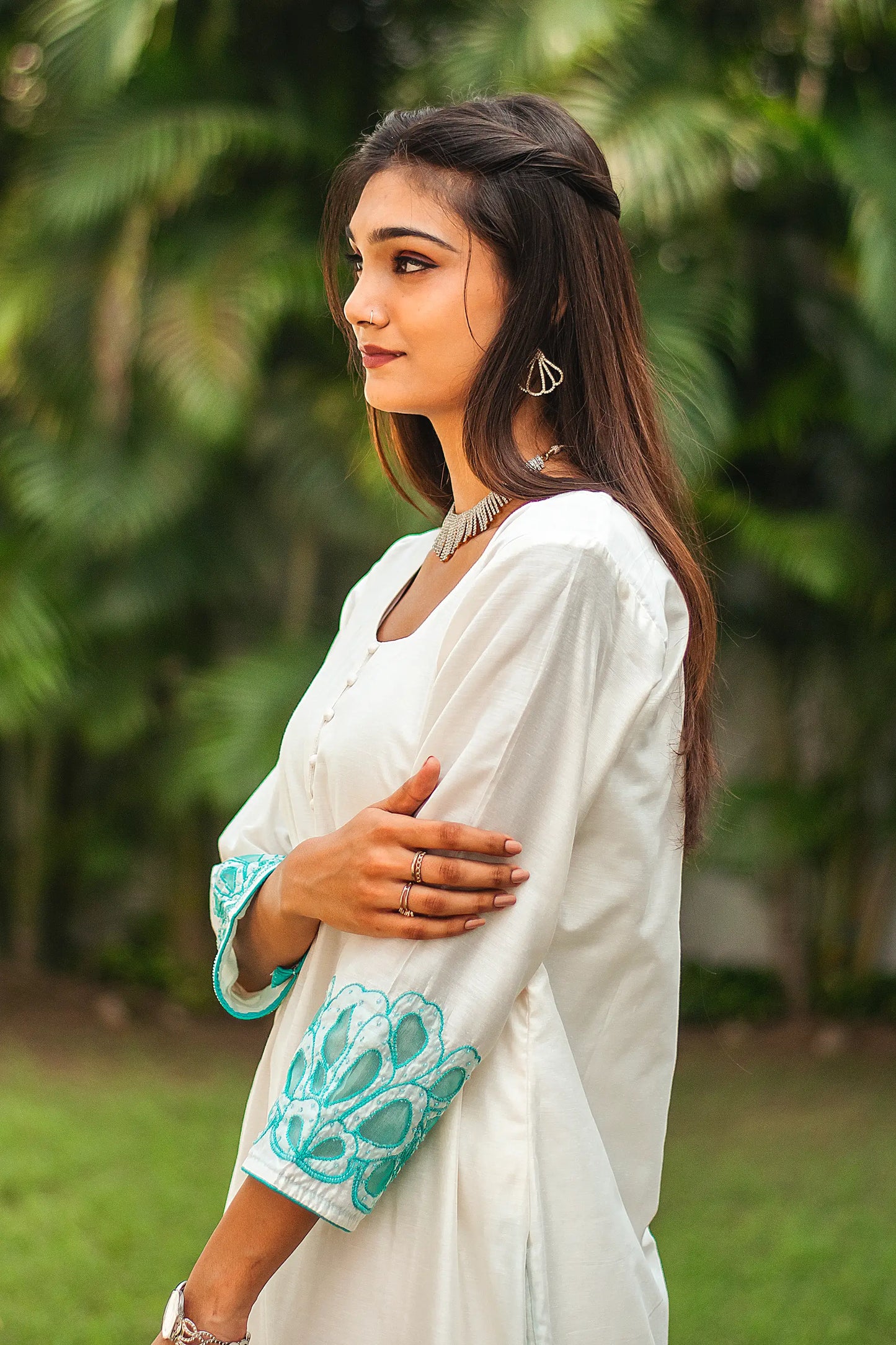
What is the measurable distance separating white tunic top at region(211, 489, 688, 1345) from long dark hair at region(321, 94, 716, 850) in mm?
53

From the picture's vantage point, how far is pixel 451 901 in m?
1.10

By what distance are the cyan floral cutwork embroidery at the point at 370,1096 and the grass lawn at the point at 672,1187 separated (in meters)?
2.17

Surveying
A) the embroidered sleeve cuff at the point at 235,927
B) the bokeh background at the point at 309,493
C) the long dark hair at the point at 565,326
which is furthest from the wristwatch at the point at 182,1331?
the bokeh background at the point at 309,493

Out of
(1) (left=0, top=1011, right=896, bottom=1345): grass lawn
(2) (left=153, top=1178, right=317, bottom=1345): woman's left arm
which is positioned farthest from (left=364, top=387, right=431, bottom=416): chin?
(1) (left=0, top=1011, right=896, bottom=1345): grass lawn

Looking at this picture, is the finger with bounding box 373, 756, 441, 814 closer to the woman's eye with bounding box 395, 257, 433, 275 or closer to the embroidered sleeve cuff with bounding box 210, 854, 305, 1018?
the embroidered sleeve cuff with bounding box 210, 854, 305, 1018

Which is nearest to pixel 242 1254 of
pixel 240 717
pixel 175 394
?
pixel 240 717

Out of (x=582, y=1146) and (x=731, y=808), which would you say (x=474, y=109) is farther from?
(x=731, y=808)

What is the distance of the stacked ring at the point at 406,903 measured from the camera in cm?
112

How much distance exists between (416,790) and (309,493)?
367 centimetres

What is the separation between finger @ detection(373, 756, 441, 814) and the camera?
3.69ft

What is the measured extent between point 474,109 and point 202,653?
4138mm

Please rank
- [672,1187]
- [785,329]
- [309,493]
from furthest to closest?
[785,329] < [309,493] < [672,1187]

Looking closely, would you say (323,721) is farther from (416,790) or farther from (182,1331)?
(182,1331)

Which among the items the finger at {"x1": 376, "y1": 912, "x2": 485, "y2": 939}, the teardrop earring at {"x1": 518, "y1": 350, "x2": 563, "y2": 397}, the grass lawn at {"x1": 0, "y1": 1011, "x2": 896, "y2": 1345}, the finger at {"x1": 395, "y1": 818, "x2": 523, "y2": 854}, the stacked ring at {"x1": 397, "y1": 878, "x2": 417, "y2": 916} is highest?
the teardrop earring at {"x1": 518, "y1": 350, "x2": 563, "y2": 397}
